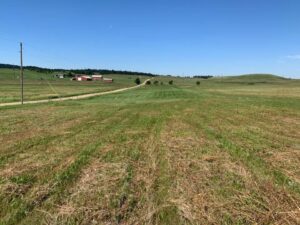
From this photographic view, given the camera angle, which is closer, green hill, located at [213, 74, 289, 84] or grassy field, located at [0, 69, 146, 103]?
grassy field, located at [0, 69, 146, 103]

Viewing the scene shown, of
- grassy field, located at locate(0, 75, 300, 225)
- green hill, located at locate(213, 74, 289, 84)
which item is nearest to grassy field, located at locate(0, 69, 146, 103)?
grassy field, located at locate(0, 75, 300, 225)

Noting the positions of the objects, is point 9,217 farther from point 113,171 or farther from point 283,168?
point 283,168

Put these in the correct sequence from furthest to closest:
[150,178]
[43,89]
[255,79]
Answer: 1. [255,79]
2. [43,89]
3. [150,178]

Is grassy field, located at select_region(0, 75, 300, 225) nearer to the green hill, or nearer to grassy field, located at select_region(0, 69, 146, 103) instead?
grassy field, located at select_region(0, 69, 146, 103)

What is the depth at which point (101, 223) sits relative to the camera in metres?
4.77

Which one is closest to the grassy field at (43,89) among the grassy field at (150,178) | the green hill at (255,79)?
the grassy field at (150,178)

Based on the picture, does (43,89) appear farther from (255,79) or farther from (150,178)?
(255,79)

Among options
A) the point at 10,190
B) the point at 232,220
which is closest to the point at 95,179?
the point at 10,190

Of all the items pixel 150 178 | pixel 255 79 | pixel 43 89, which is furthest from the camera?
pixel 255 79

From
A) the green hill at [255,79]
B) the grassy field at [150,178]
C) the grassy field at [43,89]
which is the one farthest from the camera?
the green hill at [255,79]

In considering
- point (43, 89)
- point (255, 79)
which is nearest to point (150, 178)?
point (43, 89)

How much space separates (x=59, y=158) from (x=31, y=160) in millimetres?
791

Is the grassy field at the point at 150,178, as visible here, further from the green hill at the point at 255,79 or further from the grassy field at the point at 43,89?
the green hill at the point at 255,79

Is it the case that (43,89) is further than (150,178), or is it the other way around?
(43,89)
